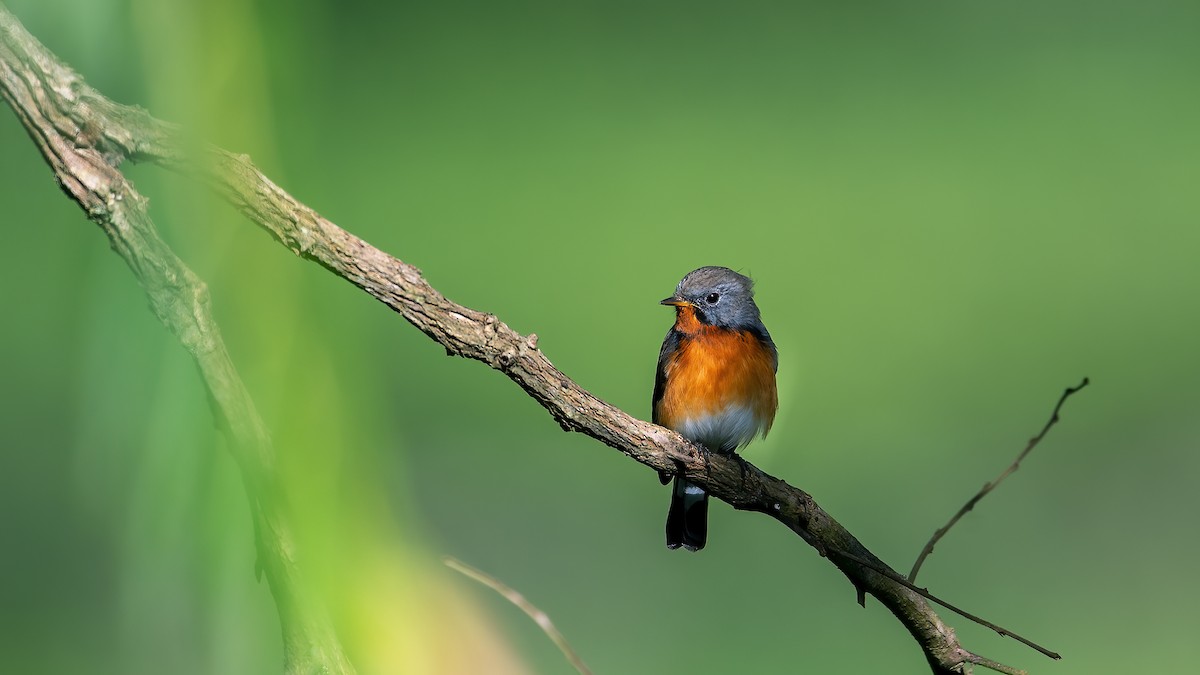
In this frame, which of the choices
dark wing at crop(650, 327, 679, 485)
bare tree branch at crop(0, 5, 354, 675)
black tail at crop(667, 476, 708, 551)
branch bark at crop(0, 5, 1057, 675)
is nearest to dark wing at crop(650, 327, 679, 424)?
dark wing at crop(650, 327, 679, 485)

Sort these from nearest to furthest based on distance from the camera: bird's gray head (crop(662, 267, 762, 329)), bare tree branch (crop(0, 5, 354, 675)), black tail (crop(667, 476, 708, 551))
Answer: bare tree branch (crop(0, 5, 354, 675)), bird's gray head (crop(662, 267, 762, 329)), black tail (crop(667, 476, 708, 551))

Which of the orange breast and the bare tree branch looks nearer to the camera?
the bare tree branch

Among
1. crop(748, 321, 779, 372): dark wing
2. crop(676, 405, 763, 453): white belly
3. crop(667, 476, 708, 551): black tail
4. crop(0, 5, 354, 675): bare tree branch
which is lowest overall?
crop(0, 5, 354, 675): bare tree branch

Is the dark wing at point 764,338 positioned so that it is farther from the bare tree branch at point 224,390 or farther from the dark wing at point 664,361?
the bare tree branch at point 224,390

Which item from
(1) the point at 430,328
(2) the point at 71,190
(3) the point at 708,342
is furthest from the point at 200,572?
(3) the point at 708,342

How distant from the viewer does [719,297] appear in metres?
1.18

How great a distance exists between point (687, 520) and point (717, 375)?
0.21m

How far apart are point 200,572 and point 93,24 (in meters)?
0.11

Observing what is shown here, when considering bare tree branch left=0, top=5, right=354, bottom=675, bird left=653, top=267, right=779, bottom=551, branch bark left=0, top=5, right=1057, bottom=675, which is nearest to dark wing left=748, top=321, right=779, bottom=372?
bird left=653, top=267, right=779, bottom=551

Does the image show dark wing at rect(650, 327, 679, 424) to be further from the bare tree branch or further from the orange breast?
the bare tree branch

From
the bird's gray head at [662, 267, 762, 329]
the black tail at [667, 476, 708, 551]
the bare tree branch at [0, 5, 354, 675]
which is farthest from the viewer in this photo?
the black tail at [667, 476, 708, 551]

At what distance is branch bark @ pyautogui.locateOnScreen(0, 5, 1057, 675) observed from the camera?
0.60 feet

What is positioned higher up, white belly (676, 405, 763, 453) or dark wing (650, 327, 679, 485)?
dark wing (650, 327, 679, 485)

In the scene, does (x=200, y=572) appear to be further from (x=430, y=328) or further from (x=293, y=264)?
(x=430, y=328)
